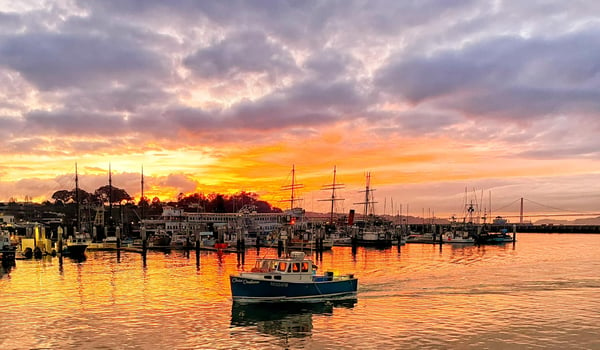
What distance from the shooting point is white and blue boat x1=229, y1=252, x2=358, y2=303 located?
43.1 meters

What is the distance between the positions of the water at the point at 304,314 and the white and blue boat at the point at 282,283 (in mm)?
1016

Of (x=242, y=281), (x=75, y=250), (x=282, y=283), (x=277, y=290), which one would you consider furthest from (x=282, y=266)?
(x=75, y=250)

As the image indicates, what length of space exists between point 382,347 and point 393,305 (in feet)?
45.1

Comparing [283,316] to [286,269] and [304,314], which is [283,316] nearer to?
[304,314]

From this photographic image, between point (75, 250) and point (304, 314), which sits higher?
point (304, 314)

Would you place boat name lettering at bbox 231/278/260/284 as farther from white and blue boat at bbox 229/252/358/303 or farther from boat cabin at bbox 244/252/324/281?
boat cabin at bbox 244/252/324/281

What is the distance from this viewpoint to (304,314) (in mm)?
40750

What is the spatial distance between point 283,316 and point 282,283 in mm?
3676

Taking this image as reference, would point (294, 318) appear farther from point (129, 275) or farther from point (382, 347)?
point (129, 275)

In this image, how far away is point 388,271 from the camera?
236ft

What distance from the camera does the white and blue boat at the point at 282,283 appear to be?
43.1 metres

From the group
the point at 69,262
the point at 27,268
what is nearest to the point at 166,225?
the point at 69,262

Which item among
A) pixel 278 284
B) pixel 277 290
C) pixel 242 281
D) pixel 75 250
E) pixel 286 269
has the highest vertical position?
pixel 286 269

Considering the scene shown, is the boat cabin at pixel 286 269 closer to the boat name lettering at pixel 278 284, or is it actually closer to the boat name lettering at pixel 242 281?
the boat name lettering at pixel 278 284
